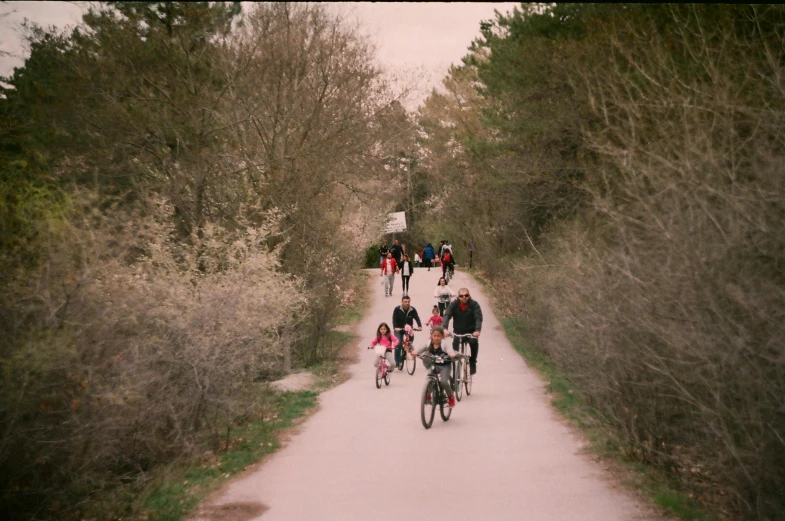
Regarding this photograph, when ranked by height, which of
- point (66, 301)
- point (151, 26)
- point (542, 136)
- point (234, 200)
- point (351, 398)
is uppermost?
point (151, 26)

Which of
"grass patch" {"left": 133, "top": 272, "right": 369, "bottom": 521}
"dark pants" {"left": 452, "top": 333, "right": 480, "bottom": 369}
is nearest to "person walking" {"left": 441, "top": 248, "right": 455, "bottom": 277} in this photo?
"grass patch" {"left": 133, "top": 272, "right": 369, "bottom": 521}

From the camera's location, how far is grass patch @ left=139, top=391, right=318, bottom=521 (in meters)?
9.48

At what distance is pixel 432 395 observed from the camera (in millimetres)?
13867

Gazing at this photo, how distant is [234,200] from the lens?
A: 19891mm

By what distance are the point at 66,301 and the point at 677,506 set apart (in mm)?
6464

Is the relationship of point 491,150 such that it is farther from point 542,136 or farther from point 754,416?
point 754,416

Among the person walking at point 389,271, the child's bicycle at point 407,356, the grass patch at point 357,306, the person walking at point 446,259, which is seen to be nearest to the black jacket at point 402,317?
the child's bicycle at point 407,356

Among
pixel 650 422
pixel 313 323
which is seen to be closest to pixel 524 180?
pixel 313 323

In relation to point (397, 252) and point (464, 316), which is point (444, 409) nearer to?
point (464, 316)

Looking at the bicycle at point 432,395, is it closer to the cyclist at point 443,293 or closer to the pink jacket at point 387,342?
the pink jacket at point 387,342

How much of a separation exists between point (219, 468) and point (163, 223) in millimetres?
5200

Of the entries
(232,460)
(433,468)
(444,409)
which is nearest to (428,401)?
Result: (444,409)

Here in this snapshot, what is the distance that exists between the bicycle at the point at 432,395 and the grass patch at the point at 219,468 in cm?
240

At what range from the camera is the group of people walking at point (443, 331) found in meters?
14.0
